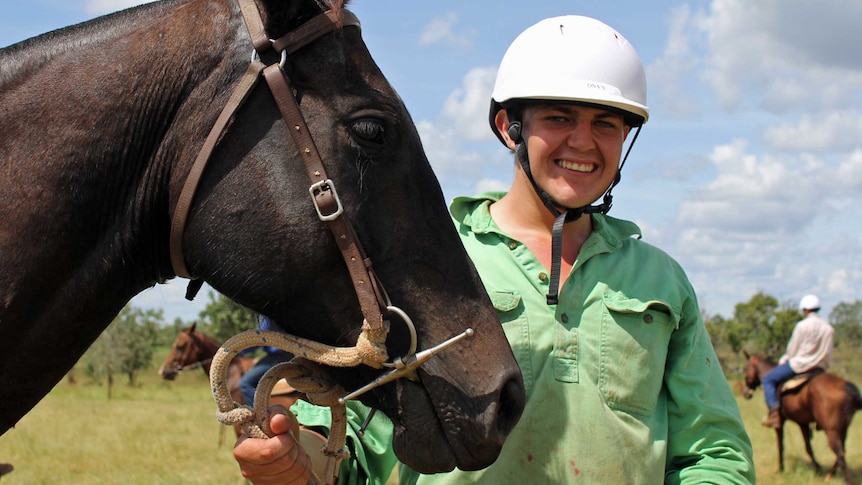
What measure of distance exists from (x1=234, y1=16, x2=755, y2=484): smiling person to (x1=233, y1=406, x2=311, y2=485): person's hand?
0.50 m

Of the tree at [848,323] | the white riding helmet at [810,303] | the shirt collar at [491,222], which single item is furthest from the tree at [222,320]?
the tree at [848,323]

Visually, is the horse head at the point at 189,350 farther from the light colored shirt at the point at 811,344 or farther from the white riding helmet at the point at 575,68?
the white riding helmet at the point at 575,68

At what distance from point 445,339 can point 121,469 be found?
→ 1096 centimetres

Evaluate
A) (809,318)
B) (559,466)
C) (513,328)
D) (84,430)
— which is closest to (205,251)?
(513,328)

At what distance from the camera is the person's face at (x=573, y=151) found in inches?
110

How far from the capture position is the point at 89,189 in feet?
6.98

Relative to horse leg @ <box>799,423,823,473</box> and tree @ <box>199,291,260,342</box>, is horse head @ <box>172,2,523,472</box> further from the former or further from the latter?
tree @ <box>199,291,260,342</box>

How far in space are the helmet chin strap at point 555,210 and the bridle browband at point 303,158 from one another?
750 millimetres

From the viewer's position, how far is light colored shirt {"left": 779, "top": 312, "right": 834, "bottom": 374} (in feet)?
45.1

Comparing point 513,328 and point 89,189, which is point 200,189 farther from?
point 513,328

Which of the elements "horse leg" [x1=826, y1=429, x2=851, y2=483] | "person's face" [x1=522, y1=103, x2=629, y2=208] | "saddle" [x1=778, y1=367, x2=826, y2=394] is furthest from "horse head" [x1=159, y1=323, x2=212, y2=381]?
"person's face" [x1=522, y1=103, x2=629, y2=208]

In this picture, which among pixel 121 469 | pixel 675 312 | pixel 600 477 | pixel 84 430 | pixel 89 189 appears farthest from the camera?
pixel 84 430

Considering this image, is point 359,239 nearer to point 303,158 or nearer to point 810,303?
point 303,158

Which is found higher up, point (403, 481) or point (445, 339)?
point (445, 339)
